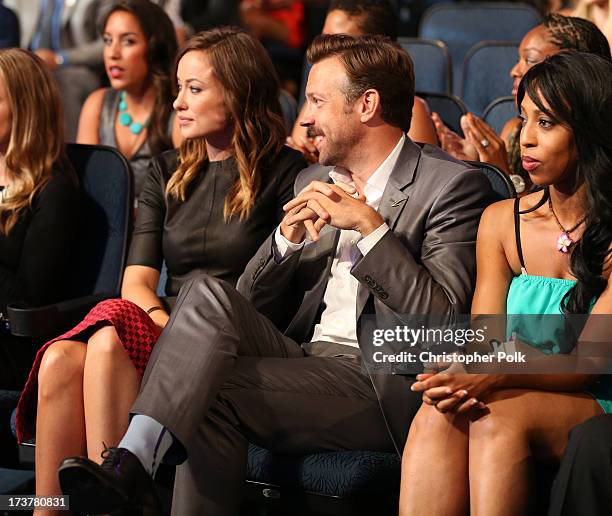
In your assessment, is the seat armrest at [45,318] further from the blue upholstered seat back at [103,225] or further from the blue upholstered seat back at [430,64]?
the blue upholstered seat back at [430,64]

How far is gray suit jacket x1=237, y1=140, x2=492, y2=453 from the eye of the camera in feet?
8.28

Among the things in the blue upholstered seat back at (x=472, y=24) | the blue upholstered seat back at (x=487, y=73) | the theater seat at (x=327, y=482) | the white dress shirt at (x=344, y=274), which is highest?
the blue upholstered seat back at (x=472, y=24)

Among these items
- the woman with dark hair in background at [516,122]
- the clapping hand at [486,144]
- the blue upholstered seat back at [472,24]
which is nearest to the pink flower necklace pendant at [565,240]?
the woman with dark hair in background at [516,122]

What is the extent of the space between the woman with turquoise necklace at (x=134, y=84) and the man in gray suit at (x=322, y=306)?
48.8 inches

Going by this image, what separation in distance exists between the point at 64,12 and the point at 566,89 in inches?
150

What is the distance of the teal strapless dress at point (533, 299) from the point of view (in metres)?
2.46

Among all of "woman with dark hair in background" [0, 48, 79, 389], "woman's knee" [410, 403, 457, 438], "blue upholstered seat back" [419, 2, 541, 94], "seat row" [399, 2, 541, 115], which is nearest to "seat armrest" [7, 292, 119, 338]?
"woman with dark hair in background" [0, 48, 79, 389]

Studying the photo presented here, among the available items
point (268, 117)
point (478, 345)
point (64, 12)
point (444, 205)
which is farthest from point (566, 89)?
point (64, 12)

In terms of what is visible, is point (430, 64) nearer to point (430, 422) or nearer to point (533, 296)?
point (533, 296)

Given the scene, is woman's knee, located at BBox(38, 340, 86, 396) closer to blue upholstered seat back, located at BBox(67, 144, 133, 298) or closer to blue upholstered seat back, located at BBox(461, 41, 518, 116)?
blue upholstered seat back, located at BBox(67, 144, 133, 298)

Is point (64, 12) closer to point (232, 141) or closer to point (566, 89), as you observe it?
point (232, 141)

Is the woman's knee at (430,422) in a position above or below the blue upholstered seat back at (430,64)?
below

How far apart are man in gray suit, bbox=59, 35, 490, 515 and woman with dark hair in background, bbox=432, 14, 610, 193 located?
484 mm

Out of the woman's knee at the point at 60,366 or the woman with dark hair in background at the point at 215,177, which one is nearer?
the woman's knee at the point at 60,366
